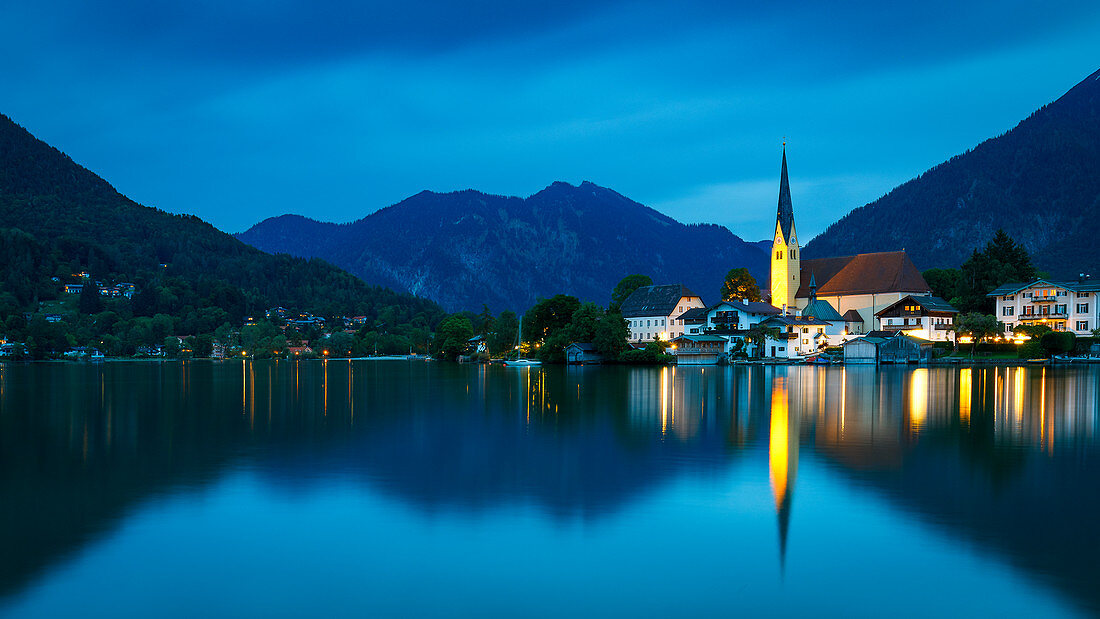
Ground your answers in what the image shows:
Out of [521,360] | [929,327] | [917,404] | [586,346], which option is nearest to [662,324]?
[586,346]

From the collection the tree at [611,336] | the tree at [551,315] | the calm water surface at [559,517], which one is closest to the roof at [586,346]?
the tree at [611,336]

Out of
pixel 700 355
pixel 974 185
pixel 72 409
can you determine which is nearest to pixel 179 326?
pixel 700 355

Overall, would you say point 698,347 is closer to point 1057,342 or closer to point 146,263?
point 1057,342

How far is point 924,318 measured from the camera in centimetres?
7350

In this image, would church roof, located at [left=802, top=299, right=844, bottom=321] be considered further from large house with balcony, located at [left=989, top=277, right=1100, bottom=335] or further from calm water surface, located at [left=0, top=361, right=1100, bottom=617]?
calm water surface, located at [left=0, top=361, right=1100, bottom=617]

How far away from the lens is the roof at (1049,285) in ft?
225

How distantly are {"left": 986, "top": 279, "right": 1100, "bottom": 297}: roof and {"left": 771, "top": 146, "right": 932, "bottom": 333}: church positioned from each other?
22.3 ft

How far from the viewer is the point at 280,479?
1477 centimetres

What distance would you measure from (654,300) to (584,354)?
14479mm

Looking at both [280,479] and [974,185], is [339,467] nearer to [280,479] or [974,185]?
[280,479]

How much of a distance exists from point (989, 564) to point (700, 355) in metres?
67.0

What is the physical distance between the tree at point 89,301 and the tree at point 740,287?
101899 mm

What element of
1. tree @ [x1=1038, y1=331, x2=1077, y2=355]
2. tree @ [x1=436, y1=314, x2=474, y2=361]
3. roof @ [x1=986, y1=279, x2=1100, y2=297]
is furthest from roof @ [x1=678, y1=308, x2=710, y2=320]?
tree @ [x1=436, y1=314, x2=474, y2=361]

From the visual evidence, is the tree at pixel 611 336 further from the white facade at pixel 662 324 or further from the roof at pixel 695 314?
the roof at pixel 695 314
